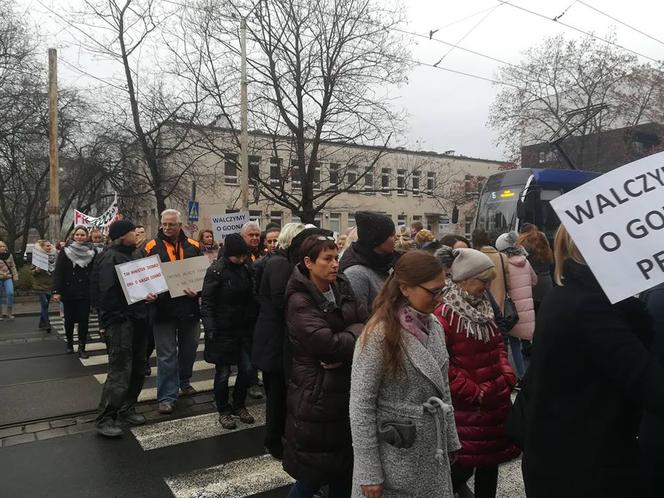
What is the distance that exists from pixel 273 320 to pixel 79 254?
18.6 feet

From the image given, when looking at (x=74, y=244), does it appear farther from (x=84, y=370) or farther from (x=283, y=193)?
(x=283, y=193)

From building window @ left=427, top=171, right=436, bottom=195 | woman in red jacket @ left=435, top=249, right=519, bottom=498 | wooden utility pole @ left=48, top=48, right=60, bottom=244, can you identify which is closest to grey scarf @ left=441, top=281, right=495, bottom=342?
woman in red jacket @ left=435, top=249, right=519, bottom=498

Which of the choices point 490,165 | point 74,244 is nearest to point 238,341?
point 74,244

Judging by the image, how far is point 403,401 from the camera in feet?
7.36

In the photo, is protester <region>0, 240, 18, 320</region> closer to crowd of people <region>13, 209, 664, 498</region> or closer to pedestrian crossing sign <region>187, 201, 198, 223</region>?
pedestrian crossing sign <region>187, 201, 198, 223</region>

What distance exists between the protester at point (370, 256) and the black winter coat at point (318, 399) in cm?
72

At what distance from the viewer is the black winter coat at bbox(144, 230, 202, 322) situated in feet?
Answer: 17.7

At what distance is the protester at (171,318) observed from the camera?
539cm

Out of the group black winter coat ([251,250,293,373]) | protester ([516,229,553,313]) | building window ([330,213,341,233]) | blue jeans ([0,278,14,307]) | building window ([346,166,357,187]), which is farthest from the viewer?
building window ([330,213,341,233])

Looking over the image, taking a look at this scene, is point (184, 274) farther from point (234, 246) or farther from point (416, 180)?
point (416, 180)

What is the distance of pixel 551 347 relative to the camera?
6.08 ft

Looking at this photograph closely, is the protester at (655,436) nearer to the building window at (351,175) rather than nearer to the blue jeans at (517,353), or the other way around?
the blue jeans at (517,353)

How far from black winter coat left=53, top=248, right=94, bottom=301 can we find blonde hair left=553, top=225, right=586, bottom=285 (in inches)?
310

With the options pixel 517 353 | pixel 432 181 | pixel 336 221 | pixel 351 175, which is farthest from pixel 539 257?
pixel 336 221
